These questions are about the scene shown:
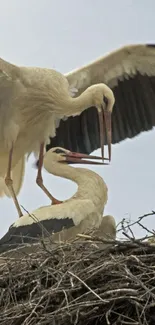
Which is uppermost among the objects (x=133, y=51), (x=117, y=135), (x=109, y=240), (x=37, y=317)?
(x=133, y=51)

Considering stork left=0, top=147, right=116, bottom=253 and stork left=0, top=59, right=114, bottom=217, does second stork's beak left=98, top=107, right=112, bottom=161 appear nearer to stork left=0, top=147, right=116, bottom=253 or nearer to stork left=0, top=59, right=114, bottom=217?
stork left=0, top=59, right=114, bottom=217

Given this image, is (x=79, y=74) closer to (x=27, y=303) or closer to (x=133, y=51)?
(x=133, y=51)

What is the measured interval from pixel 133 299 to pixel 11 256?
133 centimetres

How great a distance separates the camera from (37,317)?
6.01 metres

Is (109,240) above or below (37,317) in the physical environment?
above

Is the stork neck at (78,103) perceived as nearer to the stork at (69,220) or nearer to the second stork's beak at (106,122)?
the second stork's beak at (106,122)

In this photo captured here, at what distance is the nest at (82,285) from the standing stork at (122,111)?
3245mm

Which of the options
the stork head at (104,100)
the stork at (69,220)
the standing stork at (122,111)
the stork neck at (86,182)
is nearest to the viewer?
the stork at (69,220)

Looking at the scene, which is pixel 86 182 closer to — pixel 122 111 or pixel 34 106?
pixel 34 106

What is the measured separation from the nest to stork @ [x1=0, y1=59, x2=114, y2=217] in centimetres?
206

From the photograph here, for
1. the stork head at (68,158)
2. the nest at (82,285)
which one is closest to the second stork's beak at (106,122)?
the stork head at (68,158)

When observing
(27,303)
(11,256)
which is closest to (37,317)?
(27,303)

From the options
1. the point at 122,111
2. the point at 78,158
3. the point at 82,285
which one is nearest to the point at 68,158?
the point at 78,158

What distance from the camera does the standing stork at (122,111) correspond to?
31.4ft
